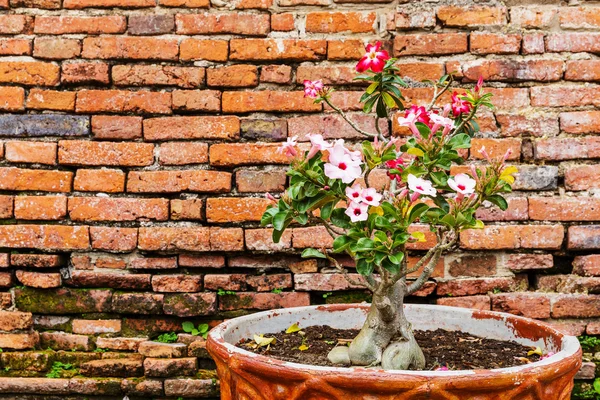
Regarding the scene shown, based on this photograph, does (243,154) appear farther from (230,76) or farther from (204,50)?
(204,50)

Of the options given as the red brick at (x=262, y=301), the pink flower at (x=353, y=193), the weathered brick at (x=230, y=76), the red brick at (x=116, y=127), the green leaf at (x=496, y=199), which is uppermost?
the weathered brick at (x=230, y=76)

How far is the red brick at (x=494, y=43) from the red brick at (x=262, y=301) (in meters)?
1.08

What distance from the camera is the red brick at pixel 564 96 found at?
2.03m

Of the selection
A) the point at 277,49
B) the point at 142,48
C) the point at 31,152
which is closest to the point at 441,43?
the point at 277,49

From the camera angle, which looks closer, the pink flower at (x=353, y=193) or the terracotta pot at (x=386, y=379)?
the terracotta pot at (x=386, y=379)

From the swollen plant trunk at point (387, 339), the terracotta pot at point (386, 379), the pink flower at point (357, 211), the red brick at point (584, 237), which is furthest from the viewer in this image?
the red brick at point (584, 237)

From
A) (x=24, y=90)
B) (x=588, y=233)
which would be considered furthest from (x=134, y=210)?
(x=588, y=233)

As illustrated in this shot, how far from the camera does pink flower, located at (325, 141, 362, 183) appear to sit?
4.10ft

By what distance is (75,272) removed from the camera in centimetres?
208

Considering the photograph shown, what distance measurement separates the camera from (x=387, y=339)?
146 centimetres

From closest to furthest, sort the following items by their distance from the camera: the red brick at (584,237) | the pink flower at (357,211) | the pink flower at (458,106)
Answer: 1. the pink flower at (357,211)
2. the pink flower at (458,106)
3. the red brick at (584,237)

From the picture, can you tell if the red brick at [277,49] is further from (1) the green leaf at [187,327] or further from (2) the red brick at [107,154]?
(1) the green leaf at [187,327]

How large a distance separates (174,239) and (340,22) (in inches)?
39.0

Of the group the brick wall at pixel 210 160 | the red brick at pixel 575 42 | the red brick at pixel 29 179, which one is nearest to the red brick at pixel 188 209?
the brick wall at pixel 210 160
